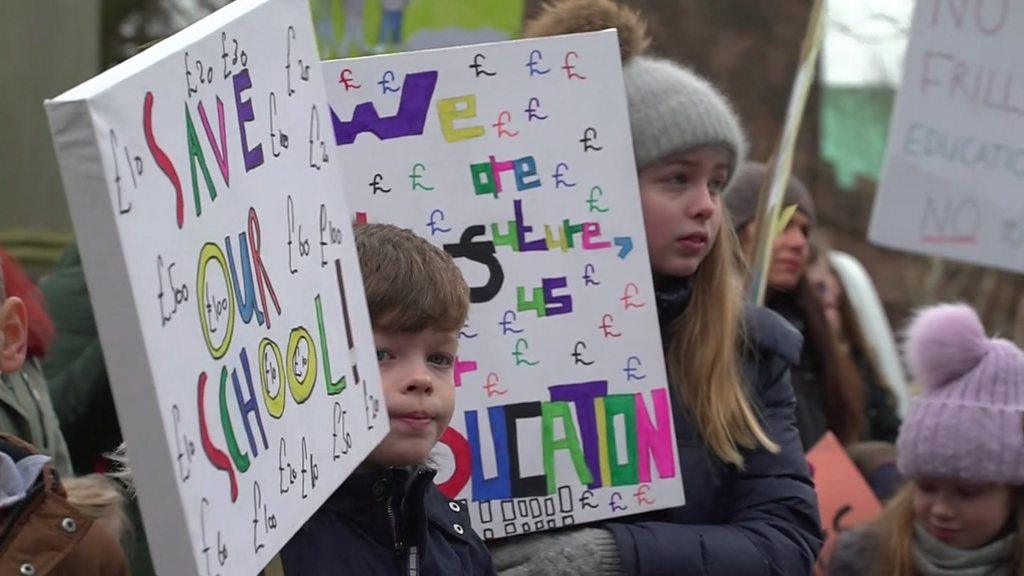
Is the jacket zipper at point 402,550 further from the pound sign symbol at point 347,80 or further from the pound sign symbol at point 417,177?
the pound sign symbol at point 347,80

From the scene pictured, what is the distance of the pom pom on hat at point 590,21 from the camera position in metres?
3.61

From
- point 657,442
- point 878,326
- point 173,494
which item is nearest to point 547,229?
point 657,442

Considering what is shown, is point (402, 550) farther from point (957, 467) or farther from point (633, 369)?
point (957, 467)

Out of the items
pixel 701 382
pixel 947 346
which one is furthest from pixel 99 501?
pixel 947 346

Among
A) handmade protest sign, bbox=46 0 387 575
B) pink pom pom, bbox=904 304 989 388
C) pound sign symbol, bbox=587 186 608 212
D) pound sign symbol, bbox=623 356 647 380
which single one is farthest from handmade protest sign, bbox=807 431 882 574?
handmade protest sign, bbox=46 0 387 575

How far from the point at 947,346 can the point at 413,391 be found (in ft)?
6.01

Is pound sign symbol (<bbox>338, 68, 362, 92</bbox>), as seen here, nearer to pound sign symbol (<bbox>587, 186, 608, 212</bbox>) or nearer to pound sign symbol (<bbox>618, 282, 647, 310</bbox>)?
pound sign symbol (<bbox>587, 186, 608, 212</bbox>)

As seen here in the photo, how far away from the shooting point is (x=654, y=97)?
3.60 meters

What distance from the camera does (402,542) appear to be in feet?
8.94

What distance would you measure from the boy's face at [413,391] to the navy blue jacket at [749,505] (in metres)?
0.62

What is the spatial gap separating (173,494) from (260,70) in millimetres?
676

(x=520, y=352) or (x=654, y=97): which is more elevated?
(x=654, y=97)

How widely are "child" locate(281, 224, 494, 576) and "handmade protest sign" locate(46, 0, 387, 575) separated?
0.10m

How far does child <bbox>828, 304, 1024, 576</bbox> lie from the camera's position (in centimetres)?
416
